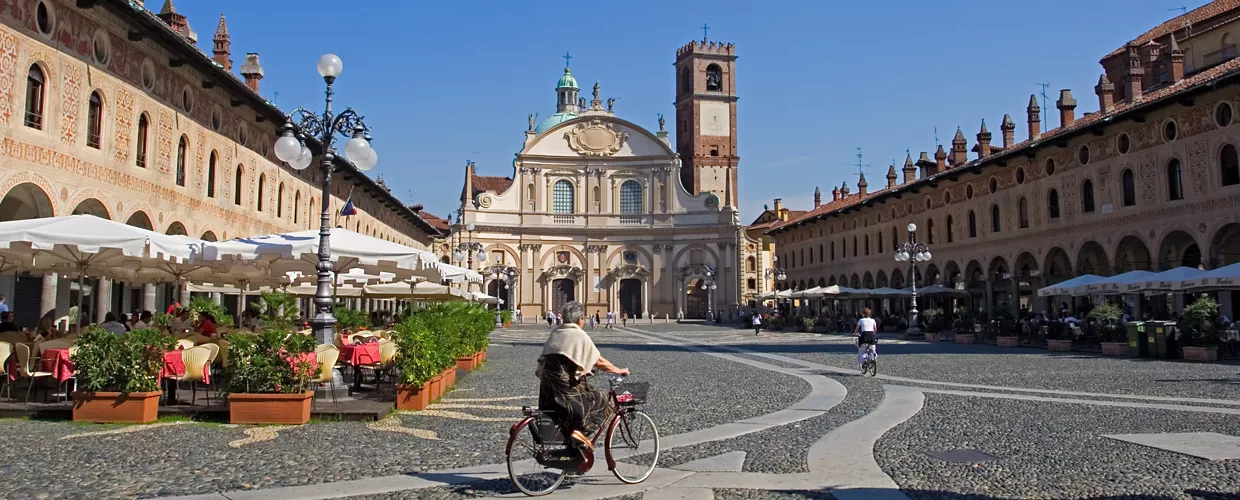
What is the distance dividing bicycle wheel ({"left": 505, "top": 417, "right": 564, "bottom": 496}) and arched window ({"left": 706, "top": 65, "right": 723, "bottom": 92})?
69256 millimetres

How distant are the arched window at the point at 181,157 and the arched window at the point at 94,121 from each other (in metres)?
3.53

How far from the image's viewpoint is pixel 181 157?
21531 mm

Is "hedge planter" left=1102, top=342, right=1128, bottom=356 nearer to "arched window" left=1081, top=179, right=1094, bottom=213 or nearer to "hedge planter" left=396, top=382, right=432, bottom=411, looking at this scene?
"arched window" left=1081, top=179, right=1094, bottom=213

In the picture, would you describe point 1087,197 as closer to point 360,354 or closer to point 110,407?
point 360,354

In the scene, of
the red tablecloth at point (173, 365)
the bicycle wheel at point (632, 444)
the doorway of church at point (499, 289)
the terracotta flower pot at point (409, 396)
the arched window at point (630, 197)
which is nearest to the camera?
the bicycle wheel at point (632, 444)

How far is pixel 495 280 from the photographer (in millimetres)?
65812

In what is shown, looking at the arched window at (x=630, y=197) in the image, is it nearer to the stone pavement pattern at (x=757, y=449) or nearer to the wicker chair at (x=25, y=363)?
the stone pavement pattern at (x=757, y=449)

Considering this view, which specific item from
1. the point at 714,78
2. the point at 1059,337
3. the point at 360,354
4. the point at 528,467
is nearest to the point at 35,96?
the point at 360,354

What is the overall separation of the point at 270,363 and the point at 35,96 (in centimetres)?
1032

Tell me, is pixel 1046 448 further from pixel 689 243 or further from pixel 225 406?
pixel 689 243

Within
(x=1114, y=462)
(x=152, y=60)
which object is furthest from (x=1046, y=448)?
(x=152, y=60)

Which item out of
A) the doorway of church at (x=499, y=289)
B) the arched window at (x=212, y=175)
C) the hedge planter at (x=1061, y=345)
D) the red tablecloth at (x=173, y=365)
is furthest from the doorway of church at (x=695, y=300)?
the red tablecloth at (x=173, y=365)

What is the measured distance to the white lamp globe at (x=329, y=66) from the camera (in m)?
12.0

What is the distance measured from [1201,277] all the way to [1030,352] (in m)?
4.26
